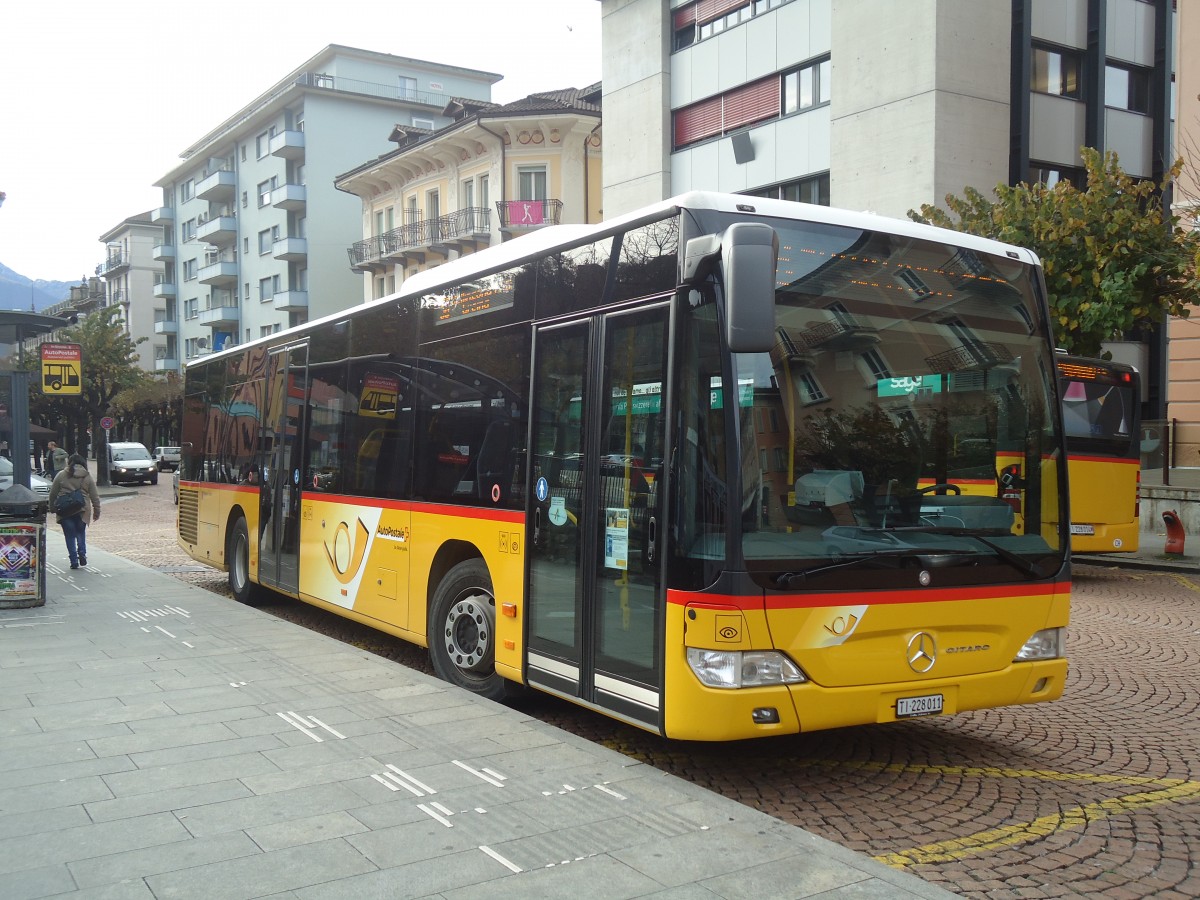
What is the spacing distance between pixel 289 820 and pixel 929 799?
300cm

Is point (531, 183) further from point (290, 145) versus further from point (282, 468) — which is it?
point (282, 468)

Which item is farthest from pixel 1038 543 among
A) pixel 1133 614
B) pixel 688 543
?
pixel 1133 614

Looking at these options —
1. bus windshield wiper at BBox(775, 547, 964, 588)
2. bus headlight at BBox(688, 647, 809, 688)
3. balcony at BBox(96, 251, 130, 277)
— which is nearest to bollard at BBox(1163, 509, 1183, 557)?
bus windshield wiper at BBox(775, 547, 964, 588)

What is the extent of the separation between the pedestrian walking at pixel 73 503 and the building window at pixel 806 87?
1810 centimetres

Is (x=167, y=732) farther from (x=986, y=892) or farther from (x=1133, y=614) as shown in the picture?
(x=1133, y=614)

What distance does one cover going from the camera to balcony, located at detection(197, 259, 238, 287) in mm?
65562

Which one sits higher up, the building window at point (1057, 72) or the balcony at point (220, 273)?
the balcony at point (220, 273)

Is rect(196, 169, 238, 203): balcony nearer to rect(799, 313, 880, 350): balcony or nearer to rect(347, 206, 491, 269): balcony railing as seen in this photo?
rect(347, 206, 491, 269): balcony railing

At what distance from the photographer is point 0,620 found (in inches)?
435

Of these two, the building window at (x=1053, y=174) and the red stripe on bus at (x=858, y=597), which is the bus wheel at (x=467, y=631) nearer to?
the red stripe on bus at (x=858, y=597)

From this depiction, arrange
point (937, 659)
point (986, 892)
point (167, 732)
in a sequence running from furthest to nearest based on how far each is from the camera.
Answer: point (167, 732) → point (937, 659) → point (986, 892)

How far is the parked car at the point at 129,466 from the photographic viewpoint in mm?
46375

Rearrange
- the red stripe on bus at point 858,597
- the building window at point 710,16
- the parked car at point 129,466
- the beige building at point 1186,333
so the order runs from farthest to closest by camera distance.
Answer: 1. the parked car at point 129,466
2. the building window at point 710,16
3. the beige building at point 1186,333
4. the red stripe on bus at point 858,597

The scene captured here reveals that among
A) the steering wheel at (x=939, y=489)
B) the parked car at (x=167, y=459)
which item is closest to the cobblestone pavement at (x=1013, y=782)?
the steering wheel at (x=939, y=489)
